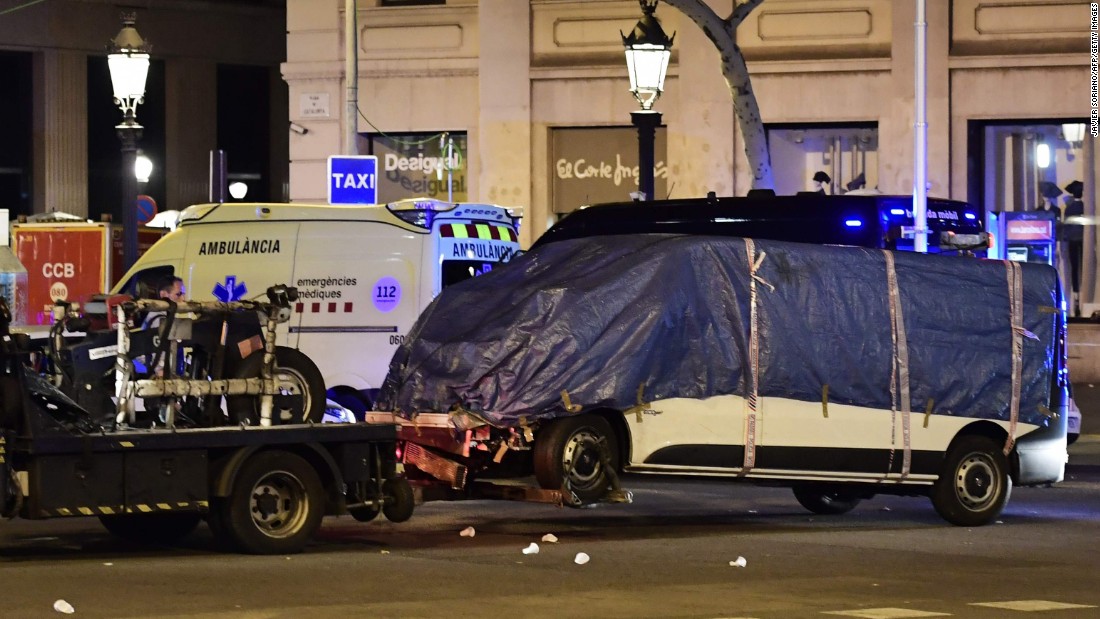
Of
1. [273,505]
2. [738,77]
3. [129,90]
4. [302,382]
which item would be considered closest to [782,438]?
[302,382]

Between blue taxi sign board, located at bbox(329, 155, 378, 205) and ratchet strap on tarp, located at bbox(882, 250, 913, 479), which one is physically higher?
blue taxi sign board, located at bbox(329, 155, 378, 205)

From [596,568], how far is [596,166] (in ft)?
57.5

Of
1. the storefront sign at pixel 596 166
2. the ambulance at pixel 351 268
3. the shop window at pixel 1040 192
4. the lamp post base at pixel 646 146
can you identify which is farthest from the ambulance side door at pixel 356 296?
the shop window at pixel 1040 192

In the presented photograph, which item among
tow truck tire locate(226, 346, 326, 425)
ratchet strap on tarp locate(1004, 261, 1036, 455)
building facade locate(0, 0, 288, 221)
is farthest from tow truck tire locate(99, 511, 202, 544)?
building facade locate(0, 0, 288, 221)

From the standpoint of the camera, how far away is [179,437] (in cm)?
1175

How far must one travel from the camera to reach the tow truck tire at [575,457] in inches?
514

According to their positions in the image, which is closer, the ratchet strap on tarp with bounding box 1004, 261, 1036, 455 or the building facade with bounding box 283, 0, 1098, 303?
→ the ratchet strap on tarp with bounding box 1004, 261, 1036, 455

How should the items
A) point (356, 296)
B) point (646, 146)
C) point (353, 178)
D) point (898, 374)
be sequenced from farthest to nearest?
1. point (353, 178)
2. point (646, 146)
3. point (356, 296)
4. point (898, 374)

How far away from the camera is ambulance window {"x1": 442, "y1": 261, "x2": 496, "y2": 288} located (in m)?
18.5

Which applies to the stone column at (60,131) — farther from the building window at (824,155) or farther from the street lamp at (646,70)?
the street lamp at (646,70)

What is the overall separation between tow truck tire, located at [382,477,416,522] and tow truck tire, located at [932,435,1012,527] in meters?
4.08

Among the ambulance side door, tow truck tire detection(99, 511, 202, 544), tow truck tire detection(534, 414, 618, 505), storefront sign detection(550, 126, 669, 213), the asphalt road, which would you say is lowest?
the asphalt road

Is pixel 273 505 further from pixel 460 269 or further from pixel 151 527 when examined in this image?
pixel 460 269

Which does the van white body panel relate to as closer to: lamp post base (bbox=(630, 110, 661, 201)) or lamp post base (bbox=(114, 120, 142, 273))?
lamp post base (bbox=(630, 110, 661, 201))
